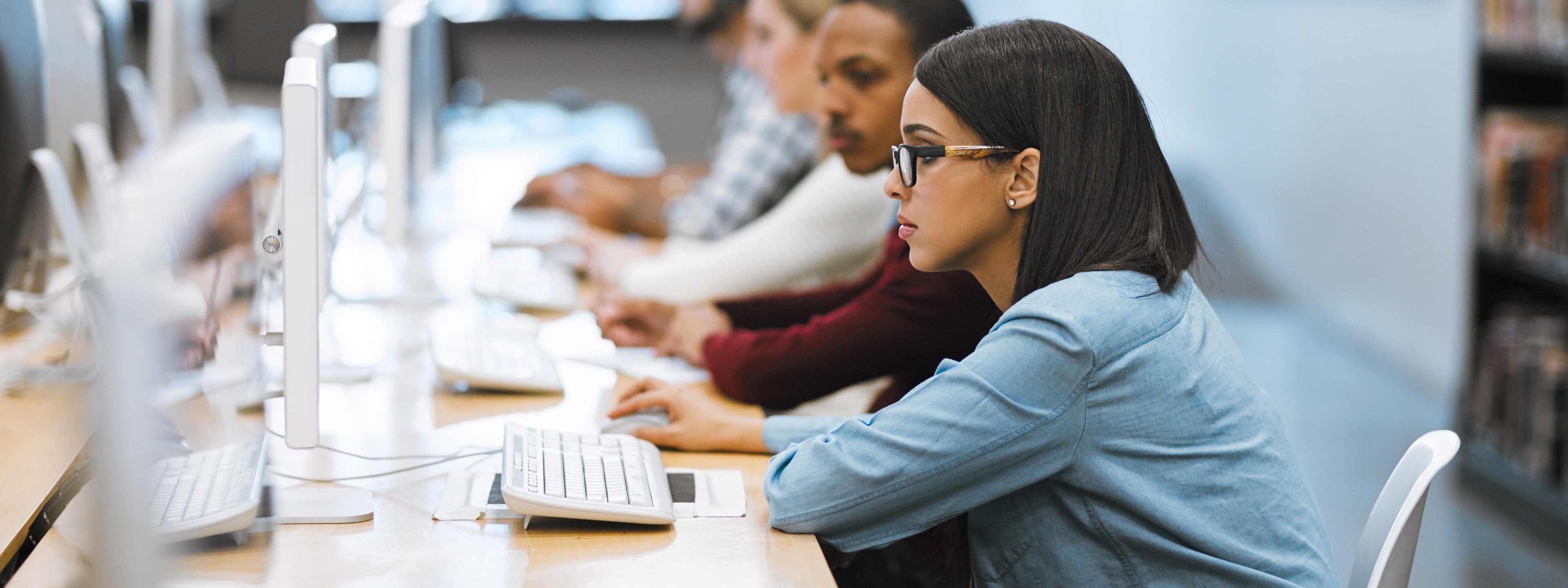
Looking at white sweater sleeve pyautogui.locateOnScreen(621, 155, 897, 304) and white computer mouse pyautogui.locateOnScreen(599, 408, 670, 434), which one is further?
white sweater sleeve pyautogui.locateOnScreen(621, 155, 897, 304)

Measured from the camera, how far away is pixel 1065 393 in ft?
3.27

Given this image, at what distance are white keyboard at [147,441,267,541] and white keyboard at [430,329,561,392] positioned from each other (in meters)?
0.40

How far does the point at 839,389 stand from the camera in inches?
63.7

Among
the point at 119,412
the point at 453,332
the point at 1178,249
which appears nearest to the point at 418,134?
the point at 453,332

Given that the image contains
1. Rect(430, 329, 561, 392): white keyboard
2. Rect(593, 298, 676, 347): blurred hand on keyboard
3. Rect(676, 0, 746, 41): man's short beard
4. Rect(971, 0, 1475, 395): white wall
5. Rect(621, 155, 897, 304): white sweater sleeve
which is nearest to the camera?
Rect(430, 329, 561, 392): white keyboard

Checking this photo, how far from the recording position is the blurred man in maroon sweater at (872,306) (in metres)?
1.50

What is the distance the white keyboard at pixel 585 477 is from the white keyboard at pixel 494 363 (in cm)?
31

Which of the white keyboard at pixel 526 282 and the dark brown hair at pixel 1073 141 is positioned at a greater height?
the dark brown hair at pixel 1073 141

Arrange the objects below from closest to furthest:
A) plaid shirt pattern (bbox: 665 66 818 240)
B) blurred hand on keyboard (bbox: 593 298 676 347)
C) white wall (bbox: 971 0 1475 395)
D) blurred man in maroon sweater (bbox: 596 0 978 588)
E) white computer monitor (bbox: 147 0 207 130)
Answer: blurred man in maroon sweater (bbox: 596 0 978 588)
blurred hand on keyboard (bbox: 593 298 676 347)
white computer monitor (bbox: 147 0 207 130)
plaid shirt pattern (bbox: 665 66 818 240)
white wall (bbox: 971 0 1475 395)

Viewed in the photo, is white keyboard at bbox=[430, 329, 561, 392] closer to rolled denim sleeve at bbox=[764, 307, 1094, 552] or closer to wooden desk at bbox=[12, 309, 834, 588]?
wooden desk at bbox=[12, 309, 834, 588]

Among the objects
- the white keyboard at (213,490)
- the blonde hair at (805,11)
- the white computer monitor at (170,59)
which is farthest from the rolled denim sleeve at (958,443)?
the white computer monitor at (170,59)

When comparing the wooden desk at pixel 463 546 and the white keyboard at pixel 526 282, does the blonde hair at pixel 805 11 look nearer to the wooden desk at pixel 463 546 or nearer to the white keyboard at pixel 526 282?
the white keyboard at pixel 526 282

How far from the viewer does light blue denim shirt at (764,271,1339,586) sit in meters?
1.00

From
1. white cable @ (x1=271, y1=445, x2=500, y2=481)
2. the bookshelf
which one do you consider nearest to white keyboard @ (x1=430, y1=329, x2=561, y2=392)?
white cable @ (x1=271, y1=445, x2=500, y2=481)
